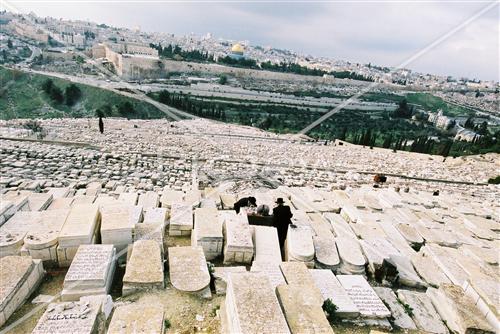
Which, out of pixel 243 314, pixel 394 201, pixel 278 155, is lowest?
pixel 278 155

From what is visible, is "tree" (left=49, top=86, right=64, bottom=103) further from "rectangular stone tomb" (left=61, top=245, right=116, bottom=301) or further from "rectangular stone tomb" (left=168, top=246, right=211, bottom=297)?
"rectangular stone tomb" (left=168, top=246, right=211, bottom=297)

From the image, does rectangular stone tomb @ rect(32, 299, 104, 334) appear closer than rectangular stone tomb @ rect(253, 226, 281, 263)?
Yes

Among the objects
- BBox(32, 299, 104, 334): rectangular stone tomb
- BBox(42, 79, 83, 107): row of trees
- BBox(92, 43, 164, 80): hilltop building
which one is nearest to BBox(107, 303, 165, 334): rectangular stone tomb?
BBox(32, 299, 104, 334): rectangular stone tomb

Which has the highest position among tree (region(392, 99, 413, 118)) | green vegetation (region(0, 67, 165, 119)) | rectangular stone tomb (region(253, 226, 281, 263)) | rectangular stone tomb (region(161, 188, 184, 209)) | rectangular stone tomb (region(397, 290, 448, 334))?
rectangular stone tomb (region(253, 226, 281, 263))

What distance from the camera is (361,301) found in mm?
3412

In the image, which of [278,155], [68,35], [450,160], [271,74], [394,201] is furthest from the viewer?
[68,35]

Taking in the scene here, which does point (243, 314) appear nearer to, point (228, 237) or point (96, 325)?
point (96, 325)

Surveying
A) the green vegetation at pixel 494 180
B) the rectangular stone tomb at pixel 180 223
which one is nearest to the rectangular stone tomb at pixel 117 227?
the rectangular stone tomb at pixel 180 223

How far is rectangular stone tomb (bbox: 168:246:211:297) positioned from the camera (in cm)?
322

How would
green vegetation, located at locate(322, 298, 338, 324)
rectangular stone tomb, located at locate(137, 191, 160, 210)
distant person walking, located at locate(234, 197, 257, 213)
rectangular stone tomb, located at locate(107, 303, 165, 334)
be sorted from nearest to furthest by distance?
1. rectangular stone tomb, located at locate(107, 303, 165, 334)
2. green vegetation, located at locate(322, 298, 338, 324)
3. distant person walking, located at locate(234, 197, 257, 213)
4. rectangular stone tomb, located at locate(137, 191, 160, 210)

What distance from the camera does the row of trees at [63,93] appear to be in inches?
1420

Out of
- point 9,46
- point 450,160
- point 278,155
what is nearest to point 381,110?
point 450,160

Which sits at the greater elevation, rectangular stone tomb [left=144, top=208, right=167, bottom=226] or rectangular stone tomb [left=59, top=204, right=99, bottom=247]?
rectangular stone tomb [left=59, top=204, right=99, bottom=247]

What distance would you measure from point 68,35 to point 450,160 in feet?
316
